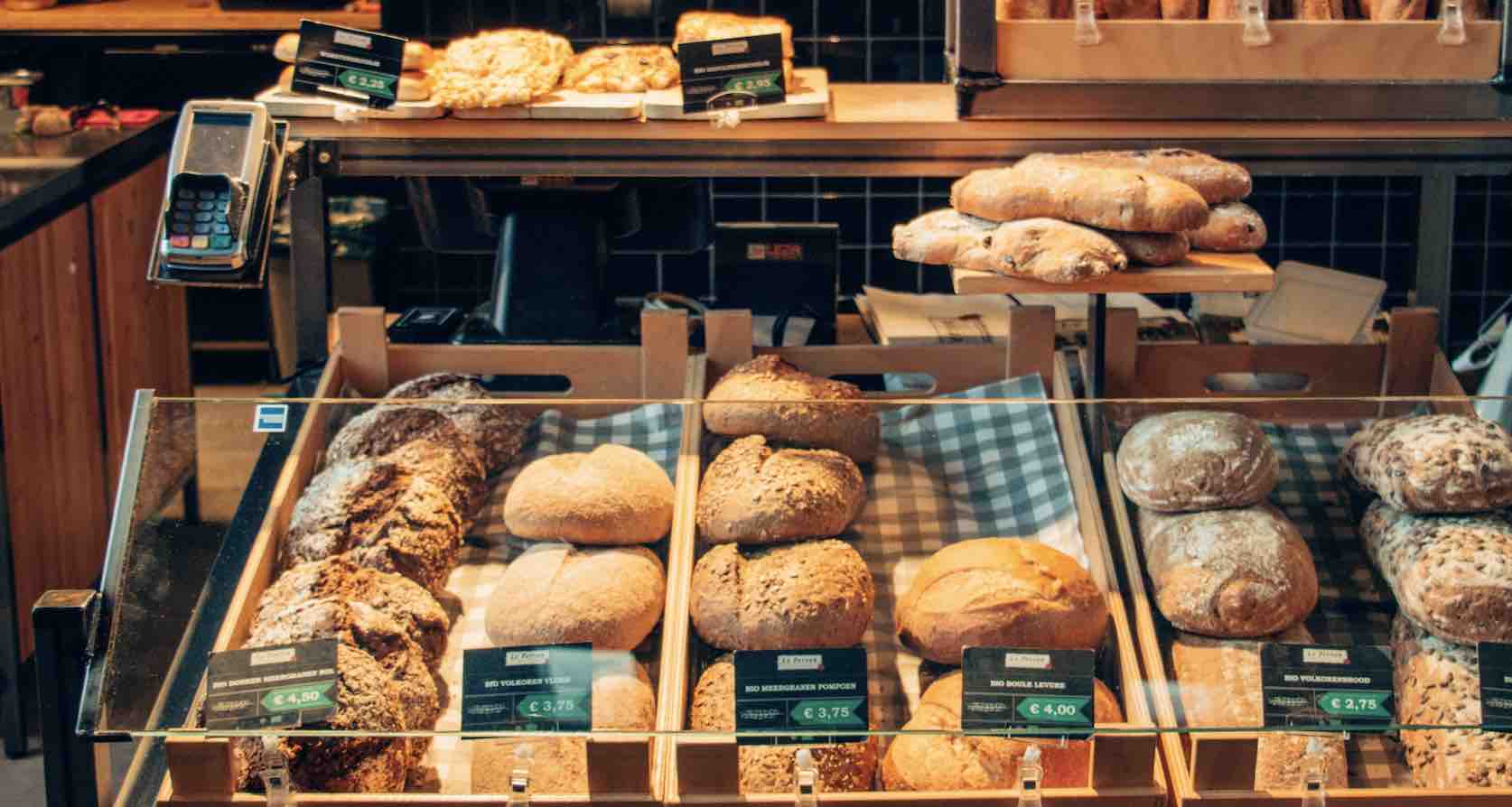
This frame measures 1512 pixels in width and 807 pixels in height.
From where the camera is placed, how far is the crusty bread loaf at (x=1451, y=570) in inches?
71.4

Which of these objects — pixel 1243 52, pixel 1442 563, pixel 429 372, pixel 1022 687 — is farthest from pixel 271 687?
pixel 1243 52


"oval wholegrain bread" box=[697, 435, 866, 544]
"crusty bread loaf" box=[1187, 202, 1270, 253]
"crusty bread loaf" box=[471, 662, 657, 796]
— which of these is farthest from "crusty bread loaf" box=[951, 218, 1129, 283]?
"crusty bread loaf" box=[471, 662, 657, 796]

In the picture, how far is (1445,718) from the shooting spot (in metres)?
1.76

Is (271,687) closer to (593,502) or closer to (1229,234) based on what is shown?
(593,502)

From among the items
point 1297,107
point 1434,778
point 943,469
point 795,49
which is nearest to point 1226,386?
point 1297,107

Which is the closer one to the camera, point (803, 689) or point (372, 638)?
point (803, 689)

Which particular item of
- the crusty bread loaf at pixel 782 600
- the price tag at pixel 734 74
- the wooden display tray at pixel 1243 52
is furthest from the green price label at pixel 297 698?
the wooden display tray at pixel 1243 52

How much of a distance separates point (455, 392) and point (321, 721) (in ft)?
2.54

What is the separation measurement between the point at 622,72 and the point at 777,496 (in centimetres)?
97

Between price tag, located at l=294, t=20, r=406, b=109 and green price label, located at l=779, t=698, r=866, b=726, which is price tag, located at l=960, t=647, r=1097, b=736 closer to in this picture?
green price label, located at l=779, t=698, r=866, b=726

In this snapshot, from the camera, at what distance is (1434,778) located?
176 centimetres

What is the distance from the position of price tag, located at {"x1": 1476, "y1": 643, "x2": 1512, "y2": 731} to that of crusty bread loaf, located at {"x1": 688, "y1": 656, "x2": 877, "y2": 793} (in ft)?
2.06

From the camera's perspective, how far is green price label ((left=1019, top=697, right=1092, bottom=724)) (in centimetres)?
166

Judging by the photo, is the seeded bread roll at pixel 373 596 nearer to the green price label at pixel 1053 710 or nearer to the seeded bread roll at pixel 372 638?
the seeded bread roll at pixel 372 638
